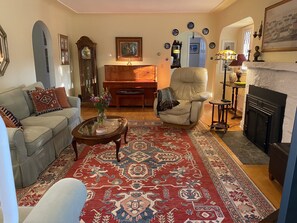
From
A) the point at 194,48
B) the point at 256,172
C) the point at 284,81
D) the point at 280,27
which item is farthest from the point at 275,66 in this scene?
the point at 194,48

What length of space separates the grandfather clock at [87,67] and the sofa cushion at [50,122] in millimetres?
2896

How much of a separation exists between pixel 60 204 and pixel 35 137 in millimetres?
1718

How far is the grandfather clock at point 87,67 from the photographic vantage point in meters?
6.00

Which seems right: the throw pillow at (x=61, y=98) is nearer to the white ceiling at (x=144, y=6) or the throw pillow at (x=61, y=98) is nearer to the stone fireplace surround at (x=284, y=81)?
the white ceiling at (x=144, y=6)

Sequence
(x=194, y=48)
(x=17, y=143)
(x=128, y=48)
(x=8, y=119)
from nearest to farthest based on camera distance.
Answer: (x=17, y=143) < (x=8, y=119) < (x=128, y=48) < (x=194, y=48)

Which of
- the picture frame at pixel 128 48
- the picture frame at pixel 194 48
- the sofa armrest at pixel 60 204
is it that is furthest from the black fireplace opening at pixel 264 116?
the picture frame at pixel 194 48

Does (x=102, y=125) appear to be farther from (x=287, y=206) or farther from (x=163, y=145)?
(x=287, y=206)

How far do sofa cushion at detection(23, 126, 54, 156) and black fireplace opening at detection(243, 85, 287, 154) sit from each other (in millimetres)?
2900

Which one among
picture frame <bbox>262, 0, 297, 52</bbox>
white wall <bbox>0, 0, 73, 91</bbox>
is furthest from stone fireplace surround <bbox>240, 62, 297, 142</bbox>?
white wall <bbox>0, 0, 73, 91</bbox>

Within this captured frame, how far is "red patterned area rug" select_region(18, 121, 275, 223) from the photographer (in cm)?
196

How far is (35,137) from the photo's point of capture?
2488 millimetres

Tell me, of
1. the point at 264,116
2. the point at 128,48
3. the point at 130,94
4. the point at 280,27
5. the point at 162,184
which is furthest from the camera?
the point at 128,48

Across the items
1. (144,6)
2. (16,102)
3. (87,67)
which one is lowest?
(16,102)

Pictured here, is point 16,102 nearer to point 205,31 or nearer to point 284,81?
point 284,81
